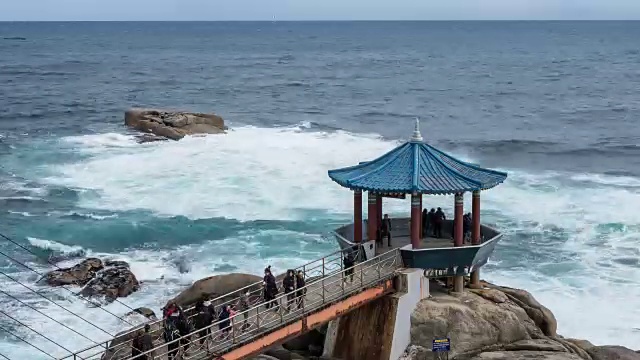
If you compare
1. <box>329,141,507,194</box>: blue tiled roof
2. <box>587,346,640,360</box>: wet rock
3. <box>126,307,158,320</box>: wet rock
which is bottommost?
<box>126,307,158,320</box>: wet rock

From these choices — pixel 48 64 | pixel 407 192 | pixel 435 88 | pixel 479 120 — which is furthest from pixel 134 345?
pixel 48 64

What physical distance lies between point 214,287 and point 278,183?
77.3ft

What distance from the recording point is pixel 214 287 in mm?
28672

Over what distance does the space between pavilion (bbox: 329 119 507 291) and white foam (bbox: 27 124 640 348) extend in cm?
852

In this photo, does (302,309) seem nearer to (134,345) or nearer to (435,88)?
(134,345)

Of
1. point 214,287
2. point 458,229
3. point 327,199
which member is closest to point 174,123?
point 327,199

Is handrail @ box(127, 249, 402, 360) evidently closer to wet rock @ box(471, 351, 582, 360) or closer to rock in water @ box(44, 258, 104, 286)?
wet rock @ box(471, 351, 582, 360)

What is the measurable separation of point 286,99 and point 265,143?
32.6 meters

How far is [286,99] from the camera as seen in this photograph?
9750 centimetres

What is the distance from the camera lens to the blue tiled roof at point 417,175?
2414 cm

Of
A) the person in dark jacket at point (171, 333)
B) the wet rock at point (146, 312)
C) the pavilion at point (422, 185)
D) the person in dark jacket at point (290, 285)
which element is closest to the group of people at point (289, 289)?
the person in dark jacket at point (290, 285)

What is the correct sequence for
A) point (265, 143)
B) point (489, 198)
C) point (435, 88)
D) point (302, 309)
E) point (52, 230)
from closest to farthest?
point (302, 309), point (52, 230), point (489, 198), point (265, 143), point (435, 88)

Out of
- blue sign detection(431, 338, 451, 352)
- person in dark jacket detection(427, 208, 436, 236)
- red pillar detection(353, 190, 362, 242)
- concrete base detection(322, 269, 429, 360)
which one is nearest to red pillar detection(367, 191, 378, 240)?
red pillar detection(353, 190, 362, 242)

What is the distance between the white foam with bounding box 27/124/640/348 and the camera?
3478 cm
